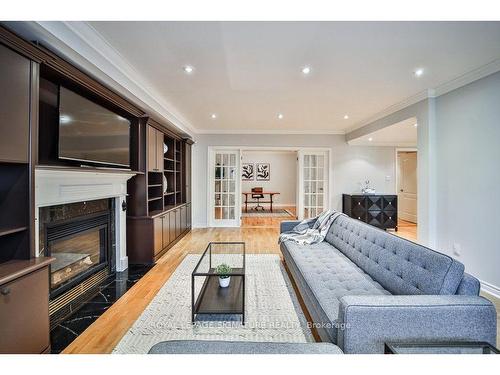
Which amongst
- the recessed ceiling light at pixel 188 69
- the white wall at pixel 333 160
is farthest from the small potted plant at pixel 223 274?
the white wall at pixel 333 160

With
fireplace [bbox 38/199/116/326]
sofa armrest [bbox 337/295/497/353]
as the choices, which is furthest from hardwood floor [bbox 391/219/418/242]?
fireplace [bbox 38/199/116/326]

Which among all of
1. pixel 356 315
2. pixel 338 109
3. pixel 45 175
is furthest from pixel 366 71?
pixel 45 175

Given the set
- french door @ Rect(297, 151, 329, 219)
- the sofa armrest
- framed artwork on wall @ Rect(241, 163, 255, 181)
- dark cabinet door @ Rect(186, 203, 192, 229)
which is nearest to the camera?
the sofa armrest

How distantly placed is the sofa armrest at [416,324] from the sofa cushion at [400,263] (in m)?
0.18

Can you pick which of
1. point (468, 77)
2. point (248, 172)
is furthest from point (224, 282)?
point (248, 172)

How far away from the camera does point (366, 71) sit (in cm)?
283

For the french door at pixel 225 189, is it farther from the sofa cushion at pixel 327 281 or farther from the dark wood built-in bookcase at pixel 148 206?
the sofa cushion at pixel 327 281

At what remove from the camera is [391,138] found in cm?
609

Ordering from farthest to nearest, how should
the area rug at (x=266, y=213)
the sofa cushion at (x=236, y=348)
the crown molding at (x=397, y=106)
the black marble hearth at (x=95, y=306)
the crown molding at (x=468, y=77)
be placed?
the area rug at (x=266, y=213)
the crown molding at (x=397, y=106)
the crown molding at (x=468, y=77)
the black marble hearth at (x=95, y=306)
the sofa cushion at (x=236, y=348)

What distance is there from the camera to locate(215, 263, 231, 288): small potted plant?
2.27 meters

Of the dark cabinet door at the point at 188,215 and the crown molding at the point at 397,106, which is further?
the dark cabinet door at the point at 188,215

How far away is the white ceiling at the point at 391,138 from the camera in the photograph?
513 centimetres

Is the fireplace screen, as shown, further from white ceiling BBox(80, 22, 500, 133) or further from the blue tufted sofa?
the blue tufted sofa

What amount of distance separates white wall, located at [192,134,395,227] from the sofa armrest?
5.36 m
